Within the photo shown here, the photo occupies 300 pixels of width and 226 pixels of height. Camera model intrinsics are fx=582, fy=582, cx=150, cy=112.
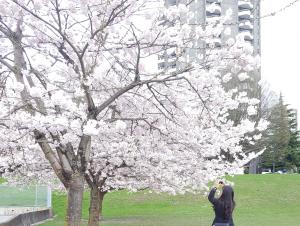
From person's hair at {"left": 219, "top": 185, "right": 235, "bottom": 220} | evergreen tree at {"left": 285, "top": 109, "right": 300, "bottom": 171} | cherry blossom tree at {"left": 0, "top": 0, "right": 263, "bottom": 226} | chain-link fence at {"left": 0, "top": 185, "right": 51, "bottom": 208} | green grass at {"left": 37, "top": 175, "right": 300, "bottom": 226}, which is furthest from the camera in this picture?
evergreen tree at {"left": 285, "top": 109, "right": 300, "bottom": 171}

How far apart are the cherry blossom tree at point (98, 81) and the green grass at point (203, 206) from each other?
40.8ft

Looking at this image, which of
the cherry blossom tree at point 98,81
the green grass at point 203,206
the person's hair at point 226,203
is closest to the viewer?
the cherry blossom tree at point 98,81

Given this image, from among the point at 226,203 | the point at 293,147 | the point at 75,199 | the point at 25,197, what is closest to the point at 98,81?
the point at 75,199

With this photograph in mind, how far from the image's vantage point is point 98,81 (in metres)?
9.69

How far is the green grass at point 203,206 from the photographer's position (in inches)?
1017

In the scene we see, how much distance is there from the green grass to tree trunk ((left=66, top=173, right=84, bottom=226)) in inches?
580

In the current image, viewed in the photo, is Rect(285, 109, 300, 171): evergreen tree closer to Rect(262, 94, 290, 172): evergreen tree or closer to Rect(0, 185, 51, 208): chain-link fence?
Rect(262, 94, 290, 172): evergreen tree

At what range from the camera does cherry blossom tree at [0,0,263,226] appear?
8211mm

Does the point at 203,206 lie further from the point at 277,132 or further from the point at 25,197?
the point at 277,132

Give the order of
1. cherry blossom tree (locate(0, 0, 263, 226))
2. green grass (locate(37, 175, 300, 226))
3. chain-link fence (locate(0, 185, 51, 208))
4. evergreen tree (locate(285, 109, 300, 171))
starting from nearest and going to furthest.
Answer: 1. cherry blossom tree (locate(0, 0, 263, 226))
2. chain-link fence (locate(0, 185, 51, 208))
3. green grass (locate(37, 175, 300, 226))
4. evergreen tree (locate(285, 109, 300, 171))

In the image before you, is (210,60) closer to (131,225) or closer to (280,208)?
(131,225)

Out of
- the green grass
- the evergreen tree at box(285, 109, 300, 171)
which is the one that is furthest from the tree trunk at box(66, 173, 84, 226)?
the evergreen tree at box(285, 109, 300, 171)

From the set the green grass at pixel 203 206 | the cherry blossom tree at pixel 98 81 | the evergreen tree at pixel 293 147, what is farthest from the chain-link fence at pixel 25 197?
the evergreen tree at pixel 293 147

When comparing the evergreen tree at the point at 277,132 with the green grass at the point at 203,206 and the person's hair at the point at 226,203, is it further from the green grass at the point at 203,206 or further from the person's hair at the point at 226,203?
the person's hair at the point at 226,203
